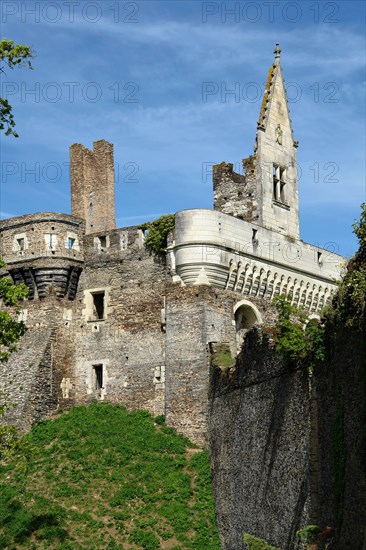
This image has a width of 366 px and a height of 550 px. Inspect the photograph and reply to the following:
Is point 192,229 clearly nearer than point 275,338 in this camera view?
No

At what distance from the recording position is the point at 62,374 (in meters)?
40.2

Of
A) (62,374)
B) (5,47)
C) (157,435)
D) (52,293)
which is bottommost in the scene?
(157,435)

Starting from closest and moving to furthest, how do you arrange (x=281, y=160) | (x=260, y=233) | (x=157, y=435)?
(x=157, y=435), (x=260, y=233), (x=281, y=160)

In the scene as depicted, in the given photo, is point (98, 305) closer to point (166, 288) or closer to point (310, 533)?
point (166, 288)

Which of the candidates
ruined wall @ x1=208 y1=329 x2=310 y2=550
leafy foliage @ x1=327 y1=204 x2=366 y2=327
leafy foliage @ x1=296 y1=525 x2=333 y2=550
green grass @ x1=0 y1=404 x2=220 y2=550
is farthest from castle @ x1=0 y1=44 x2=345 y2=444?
leafy foliage @ x1=327 y1=204 x2=366 y2=327

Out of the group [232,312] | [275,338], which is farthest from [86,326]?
[275,338]

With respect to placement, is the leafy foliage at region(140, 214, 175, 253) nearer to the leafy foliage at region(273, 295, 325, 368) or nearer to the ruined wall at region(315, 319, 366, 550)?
the leafy foliage at region(273, 295, 325, 368)

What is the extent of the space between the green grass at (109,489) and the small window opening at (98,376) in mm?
1417

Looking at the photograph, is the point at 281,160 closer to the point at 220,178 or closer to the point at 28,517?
the point at 220,178

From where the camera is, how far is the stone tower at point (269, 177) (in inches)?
1636

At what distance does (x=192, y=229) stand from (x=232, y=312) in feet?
10.5

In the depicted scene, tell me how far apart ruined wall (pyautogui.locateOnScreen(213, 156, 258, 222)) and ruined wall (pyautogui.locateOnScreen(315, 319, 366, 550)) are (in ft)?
56.0

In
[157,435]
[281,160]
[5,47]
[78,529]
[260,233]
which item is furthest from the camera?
[281,160]

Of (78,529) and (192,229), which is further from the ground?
(192,229)
